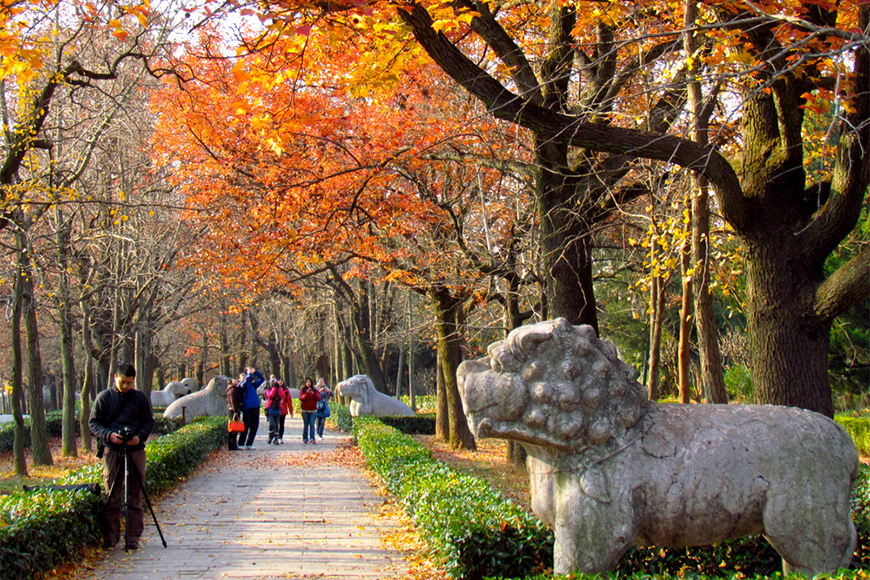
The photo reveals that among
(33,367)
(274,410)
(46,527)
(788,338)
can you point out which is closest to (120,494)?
(46,527)

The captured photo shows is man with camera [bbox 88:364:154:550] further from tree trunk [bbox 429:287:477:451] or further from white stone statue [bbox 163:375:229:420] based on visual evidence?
white stone statue [bbox 163:375:229:420]

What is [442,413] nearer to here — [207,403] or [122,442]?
[207,403]

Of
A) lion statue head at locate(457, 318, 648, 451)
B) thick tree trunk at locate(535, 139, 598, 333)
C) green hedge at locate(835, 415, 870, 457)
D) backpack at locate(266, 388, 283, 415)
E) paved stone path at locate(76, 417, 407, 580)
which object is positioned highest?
thick tree trunk at locate(535, 139, 598, 333)

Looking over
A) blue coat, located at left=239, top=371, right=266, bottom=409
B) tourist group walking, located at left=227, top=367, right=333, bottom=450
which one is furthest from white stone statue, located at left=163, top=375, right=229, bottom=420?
blue coat, located at left=239, top=371, right=266, bottom=409

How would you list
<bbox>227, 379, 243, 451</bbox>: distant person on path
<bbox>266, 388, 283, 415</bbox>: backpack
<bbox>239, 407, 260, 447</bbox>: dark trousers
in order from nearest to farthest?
<bbox>227, 379, 243, 451</bbox>: distant person on path, <bbox>239, 407, 260, 447</bbox>: dark trousers, <bbox>266, 388, 283, 415</bbox>: backpack

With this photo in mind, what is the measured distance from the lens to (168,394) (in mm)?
37969

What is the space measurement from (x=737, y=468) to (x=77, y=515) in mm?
6333

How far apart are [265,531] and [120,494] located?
5.97 feet

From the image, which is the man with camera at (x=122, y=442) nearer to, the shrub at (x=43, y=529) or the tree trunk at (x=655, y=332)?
the shrub at (x=43, y=529)

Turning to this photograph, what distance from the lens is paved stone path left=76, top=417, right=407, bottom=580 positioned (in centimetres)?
680

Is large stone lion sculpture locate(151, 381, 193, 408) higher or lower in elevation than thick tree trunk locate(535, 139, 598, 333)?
lower

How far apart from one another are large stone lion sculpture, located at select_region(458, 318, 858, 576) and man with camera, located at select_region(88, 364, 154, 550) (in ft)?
15.6

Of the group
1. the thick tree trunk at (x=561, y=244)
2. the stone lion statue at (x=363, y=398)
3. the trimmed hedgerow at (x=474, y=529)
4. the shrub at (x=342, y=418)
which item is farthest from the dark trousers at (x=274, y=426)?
the thick tree trunk at (x=561, y=244)

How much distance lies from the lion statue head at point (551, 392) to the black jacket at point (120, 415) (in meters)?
4.72
